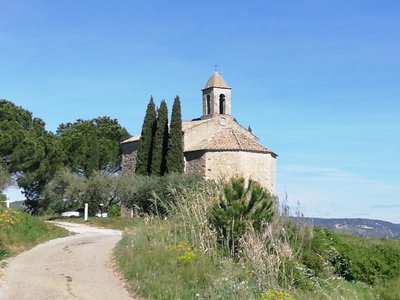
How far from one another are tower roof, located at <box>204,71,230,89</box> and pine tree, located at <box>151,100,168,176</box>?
25.4ft

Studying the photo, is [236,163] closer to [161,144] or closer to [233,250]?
[161,144]

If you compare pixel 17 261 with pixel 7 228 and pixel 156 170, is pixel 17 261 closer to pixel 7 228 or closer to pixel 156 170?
pixel 7 228

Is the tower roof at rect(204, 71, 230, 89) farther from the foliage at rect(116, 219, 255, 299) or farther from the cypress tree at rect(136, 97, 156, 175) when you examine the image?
the foliage at rect(116, 219, 255, 299)

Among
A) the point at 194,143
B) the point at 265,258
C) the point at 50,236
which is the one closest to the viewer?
the point at 265,258

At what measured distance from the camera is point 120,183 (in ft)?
126

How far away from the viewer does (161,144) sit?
145ft

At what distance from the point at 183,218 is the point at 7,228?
222 inches

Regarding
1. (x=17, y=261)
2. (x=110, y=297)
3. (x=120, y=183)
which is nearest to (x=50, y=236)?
(x=17, y=261)

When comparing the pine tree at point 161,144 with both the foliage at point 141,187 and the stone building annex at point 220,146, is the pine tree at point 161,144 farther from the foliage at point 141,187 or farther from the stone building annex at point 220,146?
the foliage at point 141,187

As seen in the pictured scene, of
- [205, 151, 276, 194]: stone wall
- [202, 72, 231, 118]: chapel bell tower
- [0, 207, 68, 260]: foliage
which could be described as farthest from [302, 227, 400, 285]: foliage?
[202, 72, 231, 118]: chapel bell tower

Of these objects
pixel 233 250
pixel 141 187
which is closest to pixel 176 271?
pixel 233 250

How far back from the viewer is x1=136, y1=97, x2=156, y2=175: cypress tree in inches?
1781

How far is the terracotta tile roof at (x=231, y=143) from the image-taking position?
44281 mm

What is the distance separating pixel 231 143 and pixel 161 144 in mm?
5918
